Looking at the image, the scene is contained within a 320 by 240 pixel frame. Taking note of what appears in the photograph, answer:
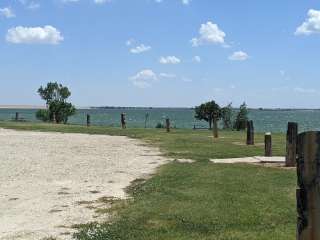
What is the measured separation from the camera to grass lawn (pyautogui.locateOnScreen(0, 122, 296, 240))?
8523 millimetres

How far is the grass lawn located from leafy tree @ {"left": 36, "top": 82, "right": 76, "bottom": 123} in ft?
115

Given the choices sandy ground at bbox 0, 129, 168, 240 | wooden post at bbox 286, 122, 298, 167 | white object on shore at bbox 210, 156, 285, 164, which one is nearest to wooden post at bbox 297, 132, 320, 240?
sandy ground at bbox 0, 129, 168, 240

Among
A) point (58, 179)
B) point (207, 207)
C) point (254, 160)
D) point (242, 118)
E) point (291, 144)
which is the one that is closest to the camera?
point (207, 207)

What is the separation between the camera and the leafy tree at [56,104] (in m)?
50.2

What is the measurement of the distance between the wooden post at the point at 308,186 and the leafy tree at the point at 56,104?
45535mm

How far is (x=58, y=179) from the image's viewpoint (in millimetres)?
14148

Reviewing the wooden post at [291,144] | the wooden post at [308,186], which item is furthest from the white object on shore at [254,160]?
the wooden post at [308,186]

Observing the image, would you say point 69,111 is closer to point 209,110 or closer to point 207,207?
point 209,110

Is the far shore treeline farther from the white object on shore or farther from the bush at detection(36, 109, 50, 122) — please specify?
the white object on shore

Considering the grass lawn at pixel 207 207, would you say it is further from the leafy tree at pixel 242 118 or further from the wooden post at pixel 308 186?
the leafy tree at pixel 242 118

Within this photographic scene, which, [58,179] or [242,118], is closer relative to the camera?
[58,179]

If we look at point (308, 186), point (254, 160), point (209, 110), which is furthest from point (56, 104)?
point (308, 186)

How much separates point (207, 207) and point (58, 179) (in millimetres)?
5064

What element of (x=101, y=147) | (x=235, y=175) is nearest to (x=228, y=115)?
(x=101, y=147)
